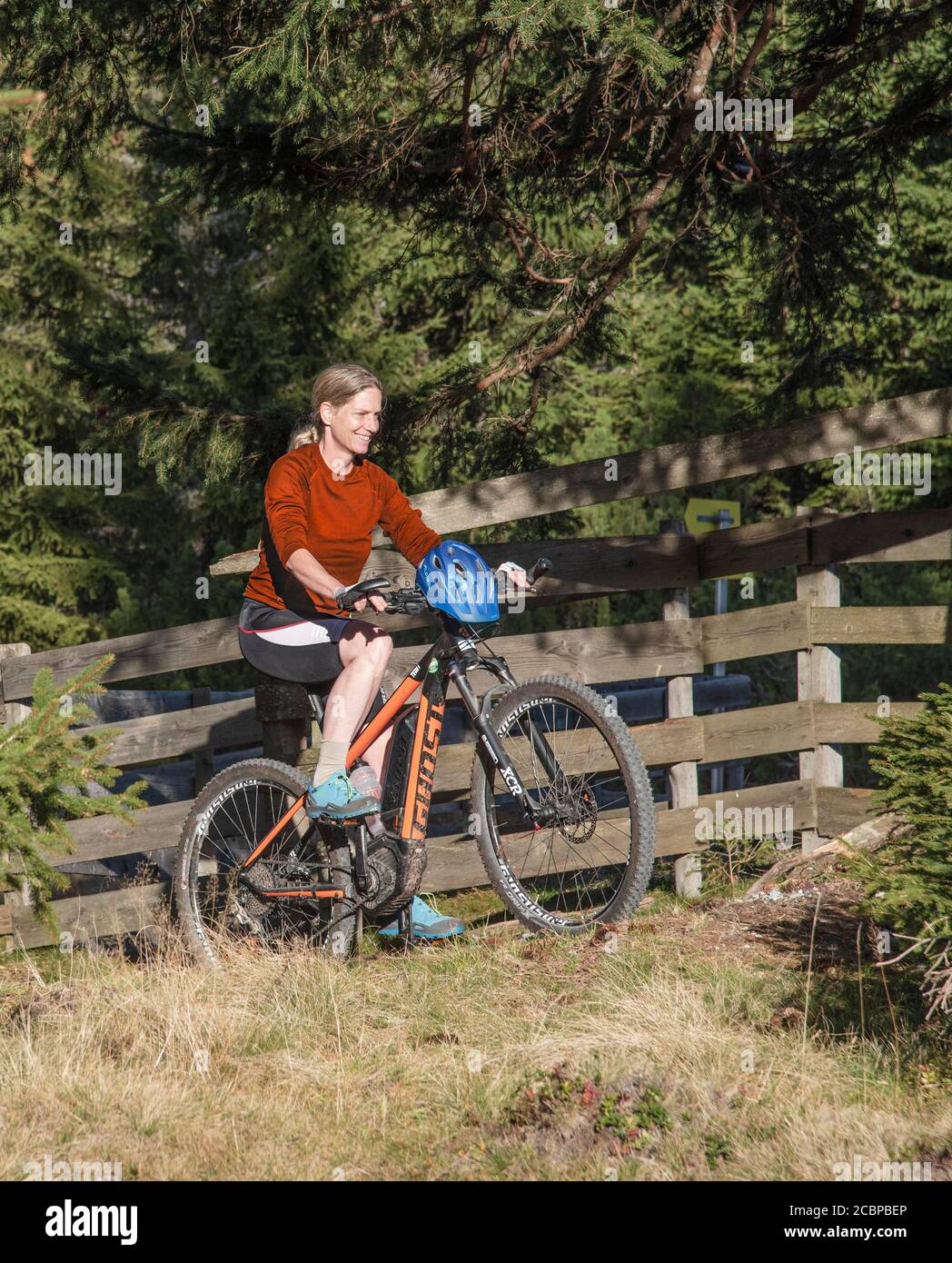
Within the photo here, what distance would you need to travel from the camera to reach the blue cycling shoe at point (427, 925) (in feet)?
18.1

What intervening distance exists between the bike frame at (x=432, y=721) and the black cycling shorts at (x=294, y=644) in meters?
0.17

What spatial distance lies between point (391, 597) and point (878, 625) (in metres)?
2.80

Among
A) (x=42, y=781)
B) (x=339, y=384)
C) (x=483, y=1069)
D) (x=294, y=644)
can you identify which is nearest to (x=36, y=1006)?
(x=42, y=781)

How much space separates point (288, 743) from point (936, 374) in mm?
12054

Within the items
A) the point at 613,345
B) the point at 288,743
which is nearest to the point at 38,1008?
the point at 288,743

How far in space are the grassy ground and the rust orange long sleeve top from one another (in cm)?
143

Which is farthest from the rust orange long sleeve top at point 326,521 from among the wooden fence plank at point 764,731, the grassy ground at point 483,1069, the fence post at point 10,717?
the fence post at point 10,717

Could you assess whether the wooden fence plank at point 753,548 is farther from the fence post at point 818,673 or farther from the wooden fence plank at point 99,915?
the wooden fence plank at point 99,915

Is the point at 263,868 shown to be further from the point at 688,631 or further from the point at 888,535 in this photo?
the point at 888,535

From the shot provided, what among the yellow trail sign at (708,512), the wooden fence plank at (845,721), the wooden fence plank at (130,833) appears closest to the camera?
the wooden fence plank at (845,721)

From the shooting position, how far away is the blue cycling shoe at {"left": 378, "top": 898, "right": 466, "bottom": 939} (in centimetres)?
551

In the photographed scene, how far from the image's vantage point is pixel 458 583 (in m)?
5.15

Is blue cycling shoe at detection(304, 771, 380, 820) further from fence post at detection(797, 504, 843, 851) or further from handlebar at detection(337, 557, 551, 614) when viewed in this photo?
fence post at detection(797, 504, 843, 851)

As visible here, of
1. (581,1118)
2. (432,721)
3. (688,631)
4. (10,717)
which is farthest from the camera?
(10,717)
